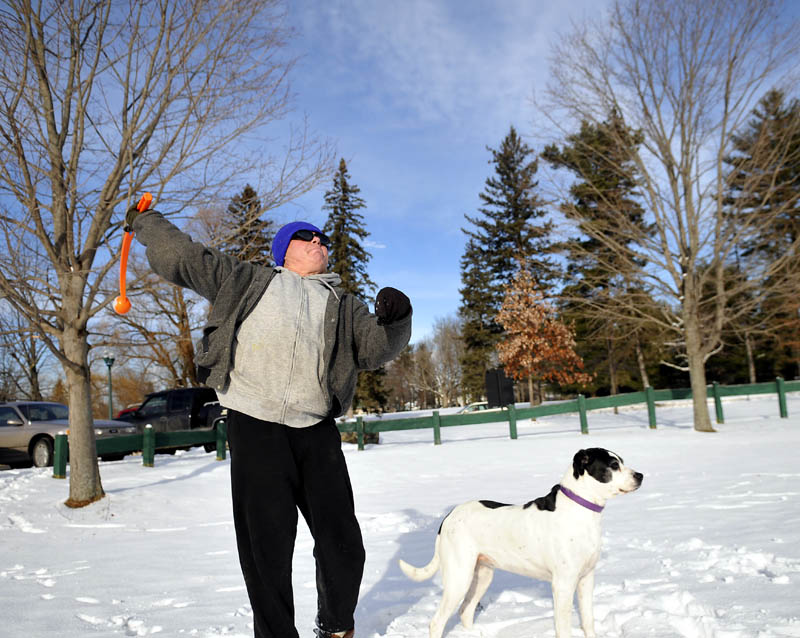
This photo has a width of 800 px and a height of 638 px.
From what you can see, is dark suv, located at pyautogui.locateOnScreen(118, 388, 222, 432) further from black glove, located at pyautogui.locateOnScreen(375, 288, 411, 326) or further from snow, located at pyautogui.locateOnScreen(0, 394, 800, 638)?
black glove, located at pyautogui.locateOnScreen(375, 288, 411, 326)

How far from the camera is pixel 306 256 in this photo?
9.22 feet

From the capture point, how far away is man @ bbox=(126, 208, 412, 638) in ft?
7.65

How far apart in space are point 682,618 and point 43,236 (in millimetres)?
7792

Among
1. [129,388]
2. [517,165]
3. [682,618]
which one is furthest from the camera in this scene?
[129,388]

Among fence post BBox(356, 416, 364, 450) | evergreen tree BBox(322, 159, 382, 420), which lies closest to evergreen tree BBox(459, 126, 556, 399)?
evergreen tree BBox(322, 159, 382, 420)

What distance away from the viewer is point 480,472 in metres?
9.70

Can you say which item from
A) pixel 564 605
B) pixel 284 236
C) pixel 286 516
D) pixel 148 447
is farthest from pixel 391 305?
pixel 148 447

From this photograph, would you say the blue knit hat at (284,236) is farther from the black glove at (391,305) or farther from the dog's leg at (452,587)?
the dog's leg at (452,587)

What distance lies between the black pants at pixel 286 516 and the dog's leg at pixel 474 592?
2.69 feet

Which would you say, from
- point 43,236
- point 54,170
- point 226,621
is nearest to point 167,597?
point 226,621

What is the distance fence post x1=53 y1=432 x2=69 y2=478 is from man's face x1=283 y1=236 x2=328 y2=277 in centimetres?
830

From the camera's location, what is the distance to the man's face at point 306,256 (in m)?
2.81

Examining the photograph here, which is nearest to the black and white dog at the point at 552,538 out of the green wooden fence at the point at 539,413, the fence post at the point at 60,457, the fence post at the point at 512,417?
the fence post at the point at 60,457

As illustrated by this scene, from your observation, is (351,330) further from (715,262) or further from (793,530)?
(715,262)
